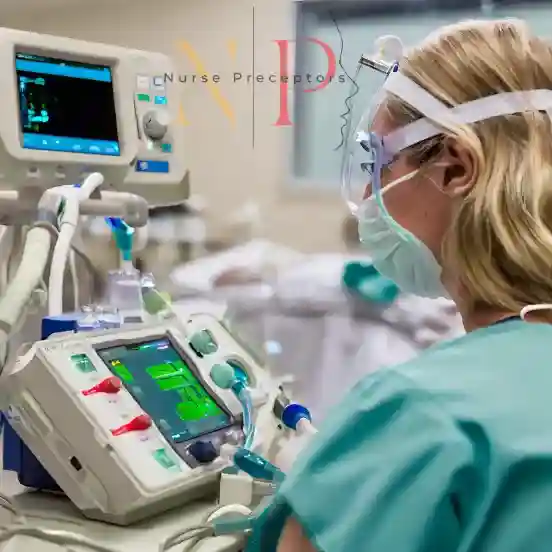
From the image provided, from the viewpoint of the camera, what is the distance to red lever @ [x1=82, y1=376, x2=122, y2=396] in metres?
1.11

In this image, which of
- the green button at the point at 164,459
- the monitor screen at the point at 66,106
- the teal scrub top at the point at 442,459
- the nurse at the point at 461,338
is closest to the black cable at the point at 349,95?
the monitor screen at the point at 66,106

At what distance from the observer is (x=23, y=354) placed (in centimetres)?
115

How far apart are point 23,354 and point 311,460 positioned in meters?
0.58

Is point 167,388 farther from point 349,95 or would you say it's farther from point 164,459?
point 349,95

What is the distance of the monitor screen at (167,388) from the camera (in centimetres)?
119

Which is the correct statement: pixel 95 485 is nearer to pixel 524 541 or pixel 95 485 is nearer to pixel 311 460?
pixel 311 460

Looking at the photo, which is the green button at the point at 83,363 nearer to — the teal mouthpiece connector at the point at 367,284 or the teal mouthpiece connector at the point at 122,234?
the teal mouthpiece connector at the point at 122,234

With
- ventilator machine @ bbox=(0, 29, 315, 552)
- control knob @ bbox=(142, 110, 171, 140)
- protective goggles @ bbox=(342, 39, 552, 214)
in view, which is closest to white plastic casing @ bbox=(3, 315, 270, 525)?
ventilator machine @ bbox=(0, 29, 315, 552)

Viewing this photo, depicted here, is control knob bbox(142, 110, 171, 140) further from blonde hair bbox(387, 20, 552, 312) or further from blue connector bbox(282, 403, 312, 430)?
blonde hair bbox(387, 20, 552, 312)

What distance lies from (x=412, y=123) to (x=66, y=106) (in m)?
0.95

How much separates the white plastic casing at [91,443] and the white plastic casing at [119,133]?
1.90 ft

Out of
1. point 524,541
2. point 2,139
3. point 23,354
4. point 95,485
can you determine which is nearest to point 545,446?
point 524,541

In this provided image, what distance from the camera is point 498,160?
87 centimetres

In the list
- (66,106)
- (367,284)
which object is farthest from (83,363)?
(367,284)
